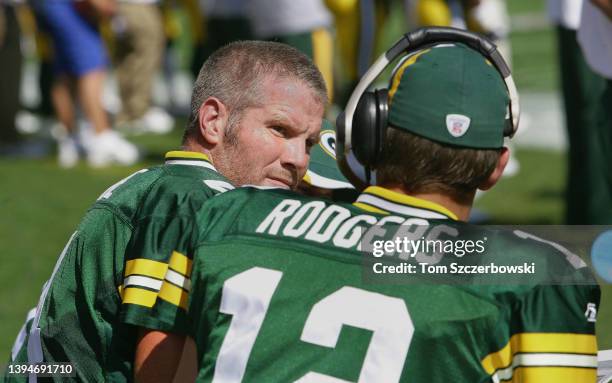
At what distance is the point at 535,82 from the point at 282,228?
10703mm

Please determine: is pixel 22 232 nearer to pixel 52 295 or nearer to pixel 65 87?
pixel 65 87

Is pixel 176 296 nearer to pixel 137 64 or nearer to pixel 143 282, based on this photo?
pixel 143 282

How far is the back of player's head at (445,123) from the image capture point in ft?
7.07

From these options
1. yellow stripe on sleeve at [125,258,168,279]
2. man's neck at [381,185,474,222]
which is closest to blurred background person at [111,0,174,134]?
yellow stripe on sleeve at [125,258,168,279]

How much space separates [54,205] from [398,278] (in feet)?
18.4

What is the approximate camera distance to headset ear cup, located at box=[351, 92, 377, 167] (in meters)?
2.24

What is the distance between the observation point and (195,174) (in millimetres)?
2562

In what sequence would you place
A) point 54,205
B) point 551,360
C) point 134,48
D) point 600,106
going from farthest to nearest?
point 134,48 < point 54,205 < point 600,106 < point 551,360

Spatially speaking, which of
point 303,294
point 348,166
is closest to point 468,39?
point 348,166

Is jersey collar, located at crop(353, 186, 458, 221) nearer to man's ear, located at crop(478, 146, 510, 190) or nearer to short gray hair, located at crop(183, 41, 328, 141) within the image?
man's ear, located at crop(478, 146, 510, 190)

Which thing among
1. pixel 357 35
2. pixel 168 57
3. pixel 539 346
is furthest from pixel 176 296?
pixel 168 57

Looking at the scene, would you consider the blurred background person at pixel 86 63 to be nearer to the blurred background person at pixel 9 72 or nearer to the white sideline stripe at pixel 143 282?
the blurred background person at pixel 9 72

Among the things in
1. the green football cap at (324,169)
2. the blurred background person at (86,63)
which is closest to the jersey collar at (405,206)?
the green football cap at (324,169)

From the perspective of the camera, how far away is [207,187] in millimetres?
2482
